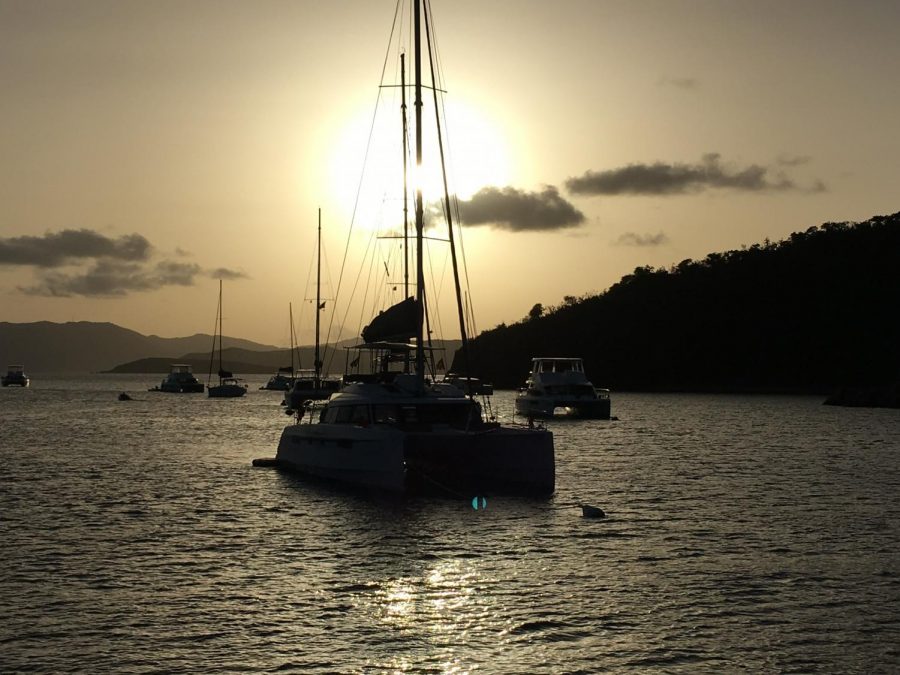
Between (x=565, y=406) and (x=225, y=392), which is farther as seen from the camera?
(x=225, y=392)

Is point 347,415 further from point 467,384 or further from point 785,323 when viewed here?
point 785,323

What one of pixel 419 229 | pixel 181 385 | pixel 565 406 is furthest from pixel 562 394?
pixel 181 385

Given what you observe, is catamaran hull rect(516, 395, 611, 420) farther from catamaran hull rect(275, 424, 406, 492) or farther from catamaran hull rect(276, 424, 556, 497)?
catamaran hull rect(276, 424, 556, 497)

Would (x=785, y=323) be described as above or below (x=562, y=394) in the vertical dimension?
above

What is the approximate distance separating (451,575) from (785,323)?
538ft

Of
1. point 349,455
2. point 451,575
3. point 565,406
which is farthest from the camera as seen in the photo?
point 565,406

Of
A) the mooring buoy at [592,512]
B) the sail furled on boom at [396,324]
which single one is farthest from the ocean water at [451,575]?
the sail furled on boom at [396,324]

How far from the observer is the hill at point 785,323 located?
527ft

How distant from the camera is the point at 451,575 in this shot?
19.0 m

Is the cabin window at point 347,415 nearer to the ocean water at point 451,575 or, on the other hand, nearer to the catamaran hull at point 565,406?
the ocean water at point 451,575

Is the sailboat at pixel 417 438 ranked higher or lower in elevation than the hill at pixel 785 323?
lower

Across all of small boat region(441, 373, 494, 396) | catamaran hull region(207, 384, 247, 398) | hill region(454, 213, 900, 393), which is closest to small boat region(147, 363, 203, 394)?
catamaran hull region(207, 384, 247, 398)

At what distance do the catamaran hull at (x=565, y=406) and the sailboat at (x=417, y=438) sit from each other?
137 ft

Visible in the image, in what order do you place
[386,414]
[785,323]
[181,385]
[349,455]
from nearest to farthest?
[386,414], [349,455], [181,385], [785,323]
